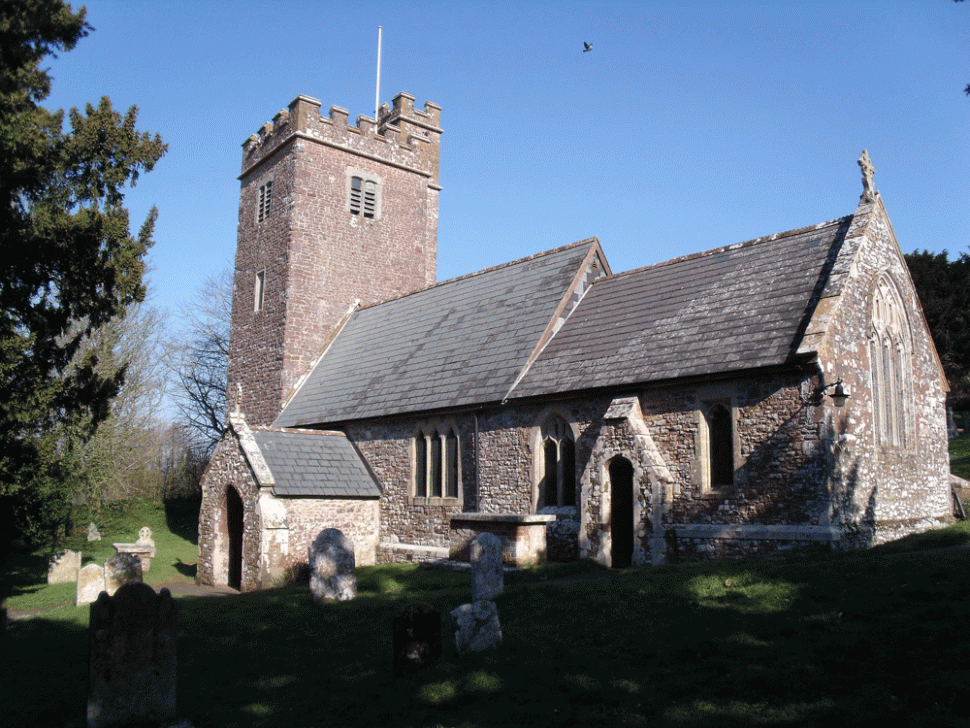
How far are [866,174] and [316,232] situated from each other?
18700 mm

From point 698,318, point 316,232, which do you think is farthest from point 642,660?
point 316,232

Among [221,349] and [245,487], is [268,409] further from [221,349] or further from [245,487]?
[221,349]

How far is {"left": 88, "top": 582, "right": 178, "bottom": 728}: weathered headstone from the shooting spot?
703 centimetres

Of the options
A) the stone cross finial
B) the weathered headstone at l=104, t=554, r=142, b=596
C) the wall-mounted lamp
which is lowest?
the weathered headstone at l=104, t=554, r=142, b=596

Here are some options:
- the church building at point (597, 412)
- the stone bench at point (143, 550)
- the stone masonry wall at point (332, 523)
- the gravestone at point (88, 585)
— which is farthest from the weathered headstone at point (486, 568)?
the stone bench at point (143, 550)

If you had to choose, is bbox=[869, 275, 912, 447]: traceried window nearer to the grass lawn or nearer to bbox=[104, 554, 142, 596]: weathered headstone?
the grass lawn

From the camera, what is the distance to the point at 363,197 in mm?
29344

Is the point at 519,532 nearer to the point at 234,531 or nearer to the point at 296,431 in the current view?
the point at 296,431

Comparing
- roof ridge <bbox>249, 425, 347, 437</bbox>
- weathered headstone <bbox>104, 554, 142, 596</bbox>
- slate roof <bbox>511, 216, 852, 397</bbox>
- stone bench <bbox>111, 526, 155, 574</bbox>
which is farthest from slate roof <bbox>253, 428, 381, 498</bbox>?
stone bench <bbox>111, 526, 155, 574</bbox>

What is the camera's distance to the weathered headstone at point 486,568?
11.4 m

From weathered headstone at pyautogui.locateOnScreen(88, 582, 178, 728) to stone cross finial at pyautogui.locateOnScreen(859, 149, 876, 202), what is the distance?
1502 centimetres

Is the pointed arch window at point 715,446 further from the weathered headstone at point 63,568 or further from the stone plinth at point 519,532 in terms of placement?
the weathered headstone at point 63,568

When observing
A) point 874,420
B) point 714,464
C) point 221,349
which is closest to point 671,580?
point 714,464

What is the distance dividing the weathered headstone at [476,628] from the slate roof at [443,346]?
31.3ft
